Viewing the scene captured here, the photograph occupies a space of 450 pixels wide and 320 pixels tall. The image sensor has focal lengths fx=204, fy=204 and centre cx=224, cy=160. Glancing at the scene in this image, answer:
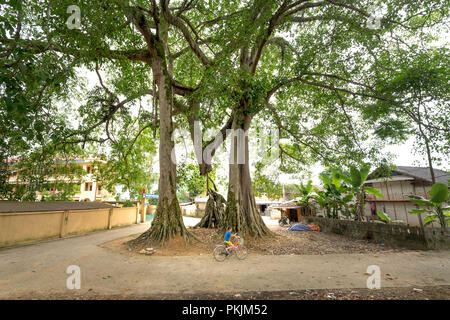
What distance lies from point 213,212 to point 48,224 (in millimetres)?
8474

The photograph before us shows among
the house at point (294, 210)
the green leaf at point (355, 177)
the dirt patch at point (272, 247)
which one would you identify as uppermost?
the green leaf at point (355, 177)

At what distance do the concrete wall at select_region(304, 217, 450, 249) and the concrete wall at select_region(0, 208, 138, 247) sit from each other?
14462 mm

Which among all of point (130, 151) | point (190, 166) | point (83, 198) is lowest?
point (83, 198)

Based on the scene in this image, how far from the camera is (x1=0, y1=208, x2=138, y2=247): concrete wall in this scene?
8180 millimetres

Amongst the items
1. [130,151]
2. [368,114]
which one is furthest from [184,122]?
[368,114]

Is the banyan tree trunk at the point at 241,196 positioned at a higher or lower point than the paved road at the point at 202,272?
higher

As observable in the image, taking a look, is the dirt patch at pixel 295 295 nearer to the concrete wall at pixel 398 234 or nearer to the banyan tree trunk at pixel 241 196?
the concrete wall at pixel 398 234

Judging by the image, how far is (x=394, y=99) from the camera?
7289mm

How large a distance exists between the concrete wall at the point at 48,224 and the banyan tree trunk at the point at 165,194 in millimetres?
4870

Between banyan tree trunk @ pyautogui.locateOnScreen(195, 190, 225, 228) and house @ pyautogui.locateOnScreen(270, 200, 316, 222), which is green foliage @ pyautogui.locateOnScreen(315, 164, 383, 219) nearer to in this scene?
house @ pyautogui.locateOnScreen(270, 200, 316, 222)

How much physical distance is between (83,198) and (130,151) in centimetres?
1876

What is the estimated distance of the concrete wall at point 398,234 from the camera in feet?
24.0

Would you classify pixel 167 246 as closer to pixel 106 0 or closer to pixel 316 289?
pixel 316 289

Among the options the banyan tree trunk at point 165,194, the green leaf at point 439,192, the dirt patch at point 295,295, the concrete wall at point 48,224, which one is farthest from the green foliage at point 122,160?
the green leaf at point 439,192
